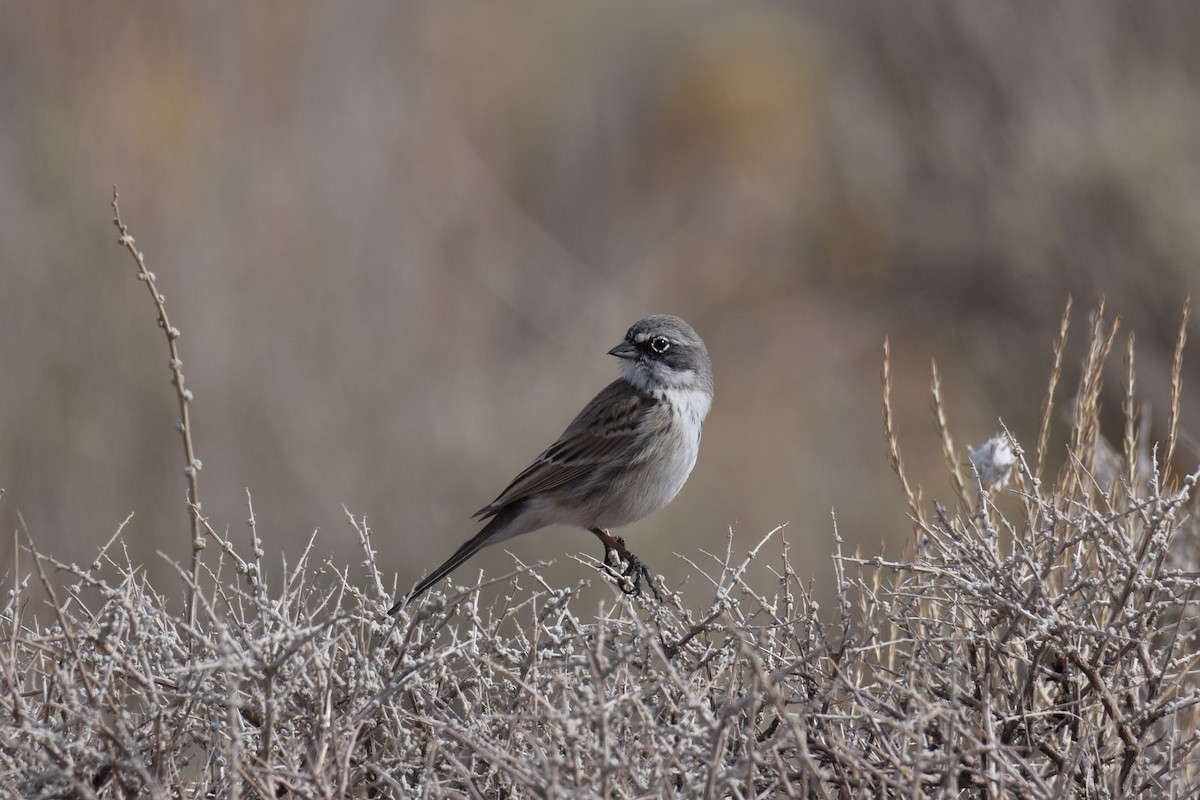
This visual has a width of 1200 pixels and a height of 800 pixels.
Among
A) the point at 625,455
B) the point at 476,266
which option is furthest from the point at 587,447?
the point at 476,266

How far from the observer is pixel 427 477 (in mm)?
9805

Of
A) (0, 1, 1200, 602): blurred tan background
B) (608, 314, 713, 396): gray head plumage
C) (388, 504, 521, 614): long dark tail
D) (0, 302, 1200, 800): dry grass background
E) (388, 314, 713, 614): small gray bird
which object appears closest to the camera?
(0, 302, 1200, 800): dry grass background

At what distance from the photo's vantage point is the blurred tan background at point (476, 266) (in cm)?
933

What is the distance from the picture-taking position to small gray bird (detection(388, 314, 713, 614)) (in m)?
5.71

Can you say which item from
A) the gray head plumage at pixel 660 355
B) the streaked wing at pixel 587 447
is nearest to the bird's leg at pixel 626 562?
the streaked wing at pixel 587 447

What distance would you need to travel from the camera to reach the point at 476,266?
1359 cm

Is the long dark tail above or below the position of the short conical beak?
below

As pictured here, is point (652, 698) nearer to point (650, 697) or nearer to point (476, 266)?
point (650, 697)

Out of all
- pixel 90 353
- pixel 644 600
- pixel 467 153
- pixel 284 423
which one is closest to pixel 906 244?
pixel 467 153

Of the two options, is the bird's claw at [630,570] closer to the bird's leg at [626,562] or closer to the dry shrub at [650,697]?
the bird's leg at [626,562]

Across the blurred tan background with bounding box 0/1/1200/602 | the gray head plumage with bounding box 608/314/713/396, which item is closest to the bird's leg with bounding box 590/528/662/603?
the gray head plumage with bounding box 608/314/713/396

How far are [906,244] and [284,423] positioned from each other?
5.90 m

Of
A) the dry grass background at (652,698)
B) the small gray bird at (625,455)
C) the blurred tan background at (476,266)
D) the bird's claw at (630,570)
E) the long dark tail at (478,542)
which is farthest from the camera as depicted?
the blurred tan background at (476,266)

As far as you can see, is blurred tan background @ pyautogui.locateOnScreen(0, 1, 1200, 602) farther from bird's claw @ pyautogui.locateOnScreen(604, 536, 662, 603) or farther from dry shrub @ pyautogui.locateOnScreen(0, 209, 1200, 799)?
dry shrub @ pyautogui.locateOnScreen(0, 209, 1200, 799)
